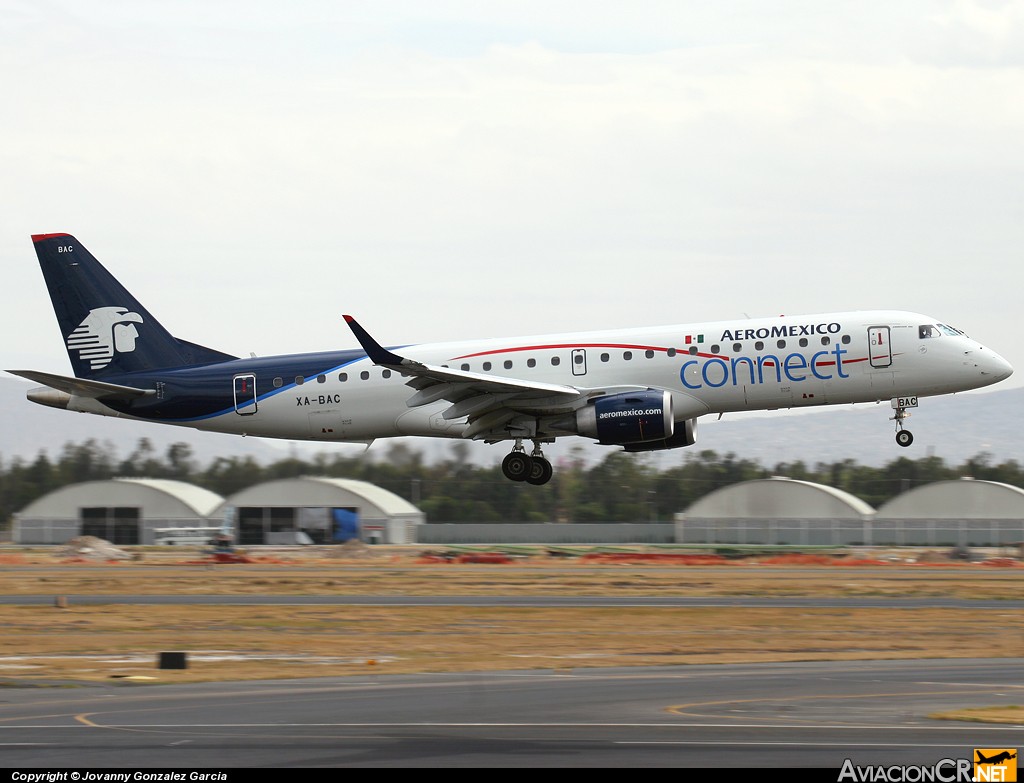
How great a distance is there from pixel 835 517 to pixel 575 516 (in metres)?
20.9

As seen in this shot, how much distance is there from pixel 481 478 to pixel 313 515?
13882 mm

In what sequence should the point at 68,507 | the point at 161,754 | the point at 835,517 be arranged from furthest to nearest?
the point at 68,507, the point at 835,517, the point at 161,754

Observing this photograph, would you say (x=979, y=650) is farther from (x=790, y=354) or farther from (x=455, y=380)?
(x=455, y=380)

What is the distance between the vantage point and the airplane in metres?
37.2

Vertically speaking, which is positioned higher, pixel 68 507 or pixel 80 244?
pixel 80 244

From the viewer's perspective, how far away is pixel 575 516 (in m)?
93.3

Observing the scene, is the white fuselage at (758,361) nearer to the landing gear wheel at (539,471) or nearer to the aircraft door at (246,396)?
the landing gear wheel at (539,471)

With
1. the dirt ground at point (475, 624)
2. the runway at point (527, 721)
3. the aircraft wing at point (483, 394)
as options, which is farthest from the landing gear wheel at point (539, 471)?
the runway at point (527, 721)

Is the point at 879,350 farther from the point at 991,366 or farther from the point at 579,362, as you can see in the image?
the point at 579,362

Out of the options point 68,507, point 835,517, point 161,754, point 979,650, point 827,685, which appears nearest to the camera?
point 161,754

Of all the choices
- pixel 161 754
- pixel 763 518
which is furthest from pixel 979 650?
pixel 763 518

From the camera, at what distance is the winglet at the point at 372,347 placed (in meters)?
35.3

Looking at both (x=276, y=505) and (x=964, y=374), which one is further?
(x=276, y=505)

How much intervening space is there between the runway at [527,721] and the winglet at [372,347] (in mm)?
12941
